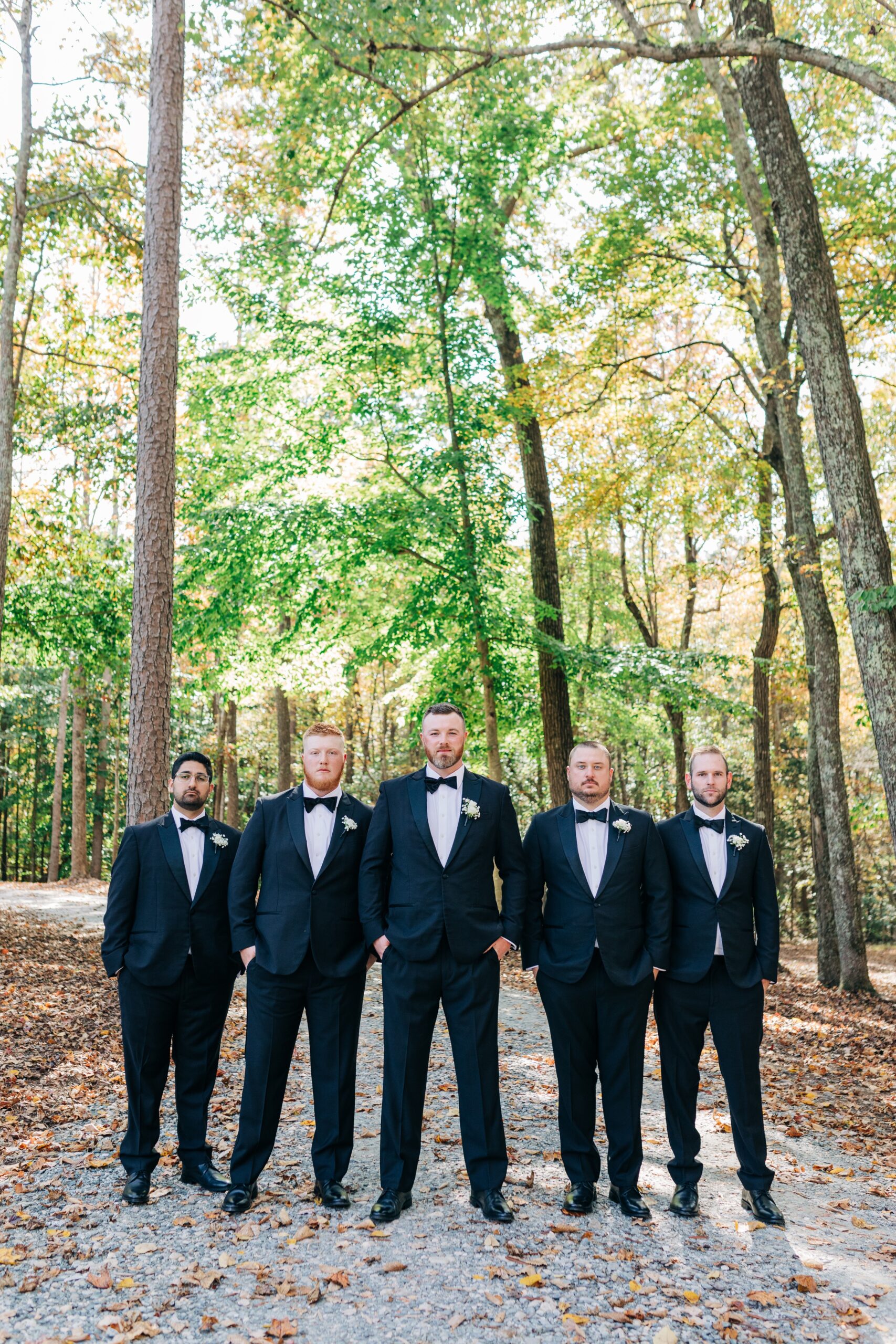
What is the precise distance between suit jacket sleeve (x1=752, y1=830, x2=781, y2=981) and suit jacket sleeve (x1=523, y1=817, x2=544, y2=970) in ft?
3.47

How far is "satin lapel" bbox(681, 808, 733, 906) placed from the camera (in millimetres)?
4859

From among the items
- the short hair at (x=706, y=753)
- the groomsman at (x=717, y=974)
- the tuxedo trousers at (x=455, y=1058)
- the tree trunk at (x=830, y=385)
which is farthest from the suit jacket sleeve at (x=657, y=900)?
the tree trunk at (x=830, y=385)

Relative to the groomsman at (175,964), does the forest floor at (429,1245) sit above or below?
below

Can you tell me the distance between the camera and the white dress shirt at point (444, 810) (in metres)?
4.78

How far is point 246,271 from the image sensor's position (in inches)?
540

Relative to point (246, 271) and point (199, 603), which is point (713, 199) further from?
point (199, 603)

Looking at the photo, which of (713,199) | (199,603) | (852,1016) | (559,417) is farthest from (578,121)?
(852,1016)

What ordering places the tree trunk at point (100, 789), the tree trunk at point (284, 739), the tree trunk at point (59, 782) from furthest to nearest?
1. the tree trunk at point (100, 789)
2. the tree trunk at point (59, 782)
3. the tree trunk at point (284, 739)

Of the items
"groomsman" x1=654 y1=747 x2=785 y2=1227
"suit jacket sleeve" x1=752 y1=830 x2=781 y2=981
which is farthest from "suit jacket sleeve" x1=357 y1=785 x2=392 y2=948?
"suit jacket sleeve" x1=752 y1=830 x2=781 y2=981

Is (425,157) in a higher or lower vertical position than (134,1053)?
higher

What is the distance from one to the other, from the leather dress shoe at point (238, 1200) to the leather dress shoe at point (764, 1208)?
2.33 metres

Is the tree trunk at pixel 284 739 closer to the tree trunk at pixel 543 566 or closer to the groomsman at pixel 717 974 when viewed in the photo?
the tree trunk at pixel 543 566

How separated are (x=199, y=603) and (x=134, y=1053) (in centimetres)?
919

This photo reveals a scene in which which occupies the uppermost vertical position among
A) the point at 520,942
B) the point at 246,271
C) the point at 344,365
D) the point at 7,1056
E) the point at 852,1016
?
the point at 246,271
